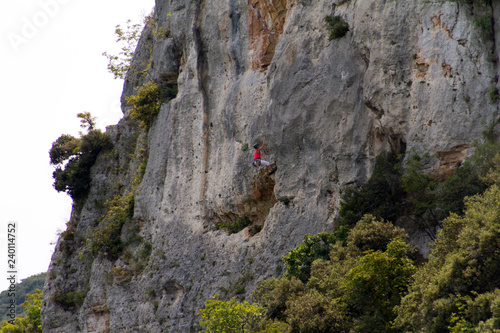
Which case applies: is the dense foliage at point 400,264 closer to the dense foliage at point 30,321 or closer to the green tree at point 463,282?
the green tree at point 463,282

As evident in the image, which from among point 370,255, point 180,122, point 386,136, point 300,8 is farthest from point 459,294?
point 180,122

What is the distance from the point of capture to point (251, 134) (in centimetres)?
2267

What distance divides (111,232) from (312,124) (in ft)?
50.8

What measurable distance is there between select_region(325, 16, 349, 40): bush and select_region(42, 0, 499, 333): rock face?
0.79 ft

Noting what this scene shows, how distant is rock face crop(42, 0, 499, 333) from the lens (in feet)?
52.3

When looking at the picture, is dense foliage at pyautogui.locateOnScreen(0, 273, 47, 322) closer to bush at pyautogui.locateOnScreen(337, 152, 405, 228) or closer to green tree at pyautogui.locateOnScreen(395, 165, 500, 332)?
bush at pyautogui.locateOnScreen(337, 152, 405, 228)

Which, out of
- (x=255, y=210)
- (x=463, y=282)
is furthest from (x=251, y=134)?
(x=463, y=282)

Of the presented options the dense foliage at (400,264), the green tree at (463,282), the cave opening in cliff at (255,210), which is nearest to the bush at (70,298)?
the cave opening in cliff at (255,210)

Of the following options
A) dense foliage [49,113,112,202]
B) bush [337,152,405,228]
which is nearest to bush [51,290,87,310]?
dense foliage [49,113,112,202]

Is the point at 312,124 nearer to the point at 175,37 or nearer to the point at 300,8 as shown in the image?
the point at 300,8

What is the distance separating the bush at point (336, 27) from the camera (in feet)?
63.4

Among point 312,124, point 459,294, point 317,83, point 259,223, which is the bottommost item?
point 459,294

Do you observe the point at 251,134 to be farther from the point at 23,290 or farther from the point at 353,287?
the point at 23,290

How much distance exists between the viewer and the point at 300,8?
71.3ft
